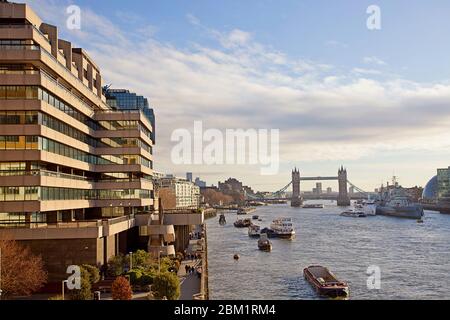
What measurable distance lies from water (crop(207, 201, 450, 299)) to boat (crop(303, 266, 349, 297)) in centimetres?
87

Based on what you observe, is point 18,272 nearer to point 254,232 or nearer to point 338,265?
point 338,265

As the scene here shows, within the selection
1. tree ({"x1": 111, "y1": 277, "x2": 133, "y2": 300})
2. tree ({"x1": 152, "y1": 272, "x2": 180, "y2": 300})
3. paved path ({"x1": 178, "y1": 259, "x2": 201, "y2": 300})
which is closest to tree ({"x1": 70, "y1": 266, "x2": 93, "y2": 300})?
tree ({"x1": 111, "y1": 277, "x2": 133, "y2": 300})

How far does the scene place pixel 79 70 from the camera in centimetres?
6556

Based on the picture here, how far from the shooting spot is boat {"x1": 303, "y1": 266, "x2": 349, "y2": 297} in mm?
52031

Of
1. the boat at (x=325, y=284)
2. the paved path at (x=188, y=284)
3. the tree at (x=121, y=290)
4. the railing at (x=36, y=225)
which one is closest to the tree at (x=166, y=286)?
the tree at (x=121, y=290)

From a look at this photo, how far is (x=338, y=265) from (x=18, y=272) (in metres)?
46.3

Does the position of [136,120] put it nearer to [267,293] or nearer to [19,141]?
[19,141]

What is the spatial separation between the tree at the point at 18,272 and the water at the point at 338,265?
56.6 ft

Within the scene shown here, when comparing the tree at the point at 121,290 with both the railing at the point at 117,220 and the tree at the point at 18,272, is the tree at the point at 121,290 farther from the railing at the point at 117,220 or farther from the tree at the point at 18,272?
the railing at the point at 117,220

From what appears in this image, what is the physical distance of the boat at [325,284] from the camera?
52.0 metres

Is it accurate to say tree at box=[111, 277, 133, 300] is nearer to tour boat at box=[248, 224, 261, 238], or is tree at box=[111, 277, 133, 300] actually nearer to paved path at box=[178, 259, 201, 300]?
paved path at box=[178, 259, 201, 300]

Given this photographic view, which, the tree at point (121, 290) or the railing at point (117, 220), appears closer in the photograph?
the tree at point (121, 290)
